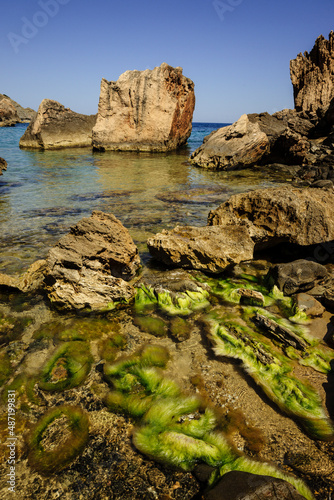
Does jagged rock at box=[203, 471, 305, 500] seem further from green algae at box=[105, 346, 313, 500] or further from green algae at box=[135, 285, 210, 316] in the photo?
green algae at box=[135, 285, 210, 316]

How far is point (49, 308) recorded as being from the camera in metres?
3.95

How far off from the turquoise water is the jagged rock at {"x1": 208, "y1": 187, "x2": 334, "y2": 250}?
2.01 metres

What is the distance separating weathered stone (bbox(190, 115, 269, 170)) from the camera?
57.2 ft

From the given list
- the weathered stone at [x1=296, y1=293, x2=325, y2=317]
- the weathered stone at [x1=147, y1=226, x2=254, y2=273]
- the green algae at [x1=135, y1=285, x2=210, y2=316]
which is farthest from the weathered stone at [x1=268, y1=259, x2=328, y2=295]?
the green algae at [x1=135, y1=285, x2=210, y2=316]

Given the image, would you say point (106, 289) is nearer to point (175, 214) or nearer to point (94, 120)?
point (175, 214)

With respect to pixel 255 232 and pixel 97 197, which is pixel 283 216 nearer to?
pixel 255 232

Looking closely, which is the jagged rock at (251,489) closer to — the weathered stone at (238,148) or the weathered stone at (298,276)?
the weathered stone at (298,276)

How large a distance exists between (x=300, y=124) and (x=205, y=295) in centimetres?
2035

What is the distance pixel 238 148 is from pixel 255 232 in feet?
46.0

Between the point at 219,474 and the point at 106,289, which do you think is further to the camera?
the point at 106,289

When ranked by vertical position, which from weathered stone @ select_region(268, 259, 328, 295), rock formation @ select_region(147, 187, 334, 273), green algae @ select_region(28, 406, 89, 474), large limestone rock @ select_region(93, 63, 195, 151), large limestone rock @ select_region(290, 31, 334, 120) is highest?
large limestone rock @ select_region(290, 31, 334, 120)

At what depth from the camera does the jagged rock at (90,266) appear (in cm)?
398

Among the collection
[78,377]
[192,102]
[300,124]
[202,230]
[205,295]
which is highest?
[192,102]

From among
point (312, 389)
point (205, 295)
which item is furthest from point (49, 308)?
point (312, 389)
